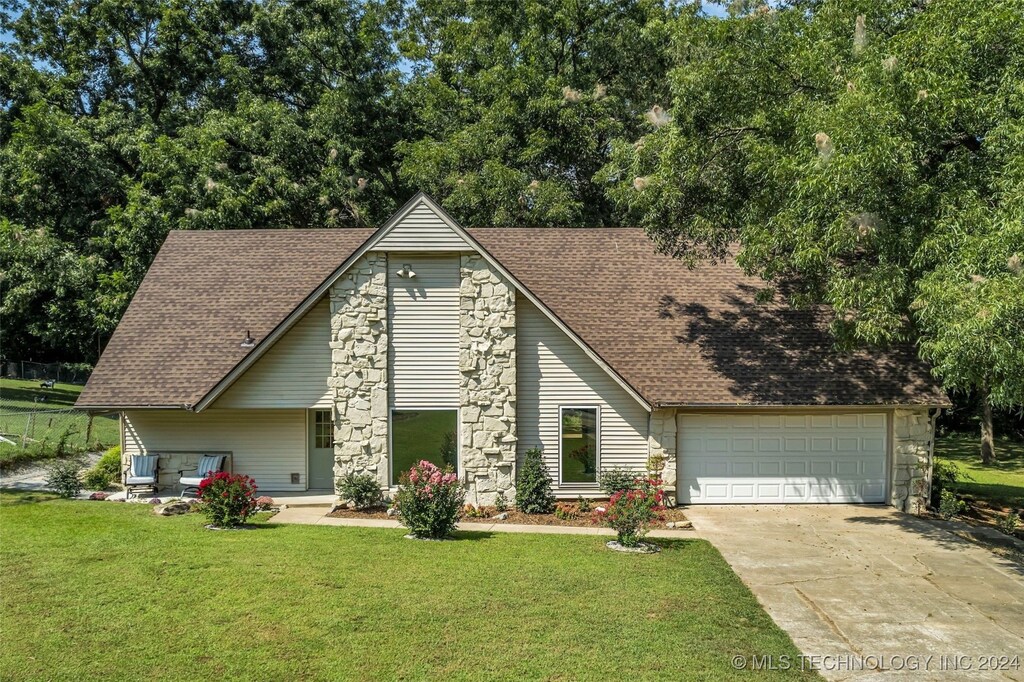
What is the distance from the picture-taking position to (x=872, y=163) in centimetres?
1159

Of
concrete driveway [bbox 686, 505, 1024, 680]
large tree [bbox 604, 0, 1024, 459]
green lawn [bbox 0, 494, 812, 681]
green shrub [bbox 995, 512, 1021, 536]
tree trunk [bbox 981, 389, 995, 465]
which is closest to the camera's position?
green lawn [bbox 0, 494, 812, 681]

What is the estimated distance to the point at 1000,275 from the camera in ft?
32.9

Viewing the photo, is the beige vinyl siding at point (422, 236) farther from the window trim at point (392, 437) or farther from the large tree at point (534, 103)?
the large tree at point (534, 103)

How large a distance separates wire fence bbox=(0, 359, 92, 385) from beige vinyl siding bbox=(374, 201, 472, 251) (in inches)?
1124

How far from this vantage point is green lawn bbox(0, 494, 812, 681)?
25.8ft

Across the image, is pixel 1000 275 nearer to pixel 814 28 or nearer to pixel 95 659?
pixel 814 28

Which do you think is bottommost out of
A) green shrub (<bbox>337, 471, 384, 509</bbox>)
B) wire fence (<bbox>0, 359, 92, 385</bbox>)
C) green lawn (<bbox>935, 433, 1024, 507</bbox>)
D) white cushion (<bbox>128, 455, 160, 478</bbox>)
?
green lawn (<bbox>935, 433, 1024, 507</bbox>)

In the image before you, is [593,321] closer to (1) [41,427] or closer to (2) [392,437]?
(2) [392,437]

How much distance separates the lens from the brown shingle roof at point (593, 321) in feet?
53.5

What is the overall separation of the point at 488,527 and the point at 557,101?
16939 millimetres

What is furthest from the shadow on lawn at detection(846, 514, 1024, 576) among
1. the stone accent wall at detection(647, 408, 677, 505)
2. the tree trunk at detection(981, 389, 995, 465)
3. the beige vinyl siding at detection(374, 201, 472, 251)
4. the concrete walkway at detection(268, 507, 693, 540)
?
the tree trunk at detection(981, 389, 995, 465)

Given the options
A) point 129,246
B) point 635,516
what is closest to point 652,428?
point 635,516

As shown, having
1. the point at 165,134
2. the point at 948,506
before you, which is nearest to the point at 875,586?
the point at 948,506

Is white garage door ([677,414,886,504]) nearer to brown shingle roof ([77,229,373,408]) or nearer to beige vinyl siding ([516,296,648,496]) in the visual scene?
beige vinyl siding ([516,296,648,496])
